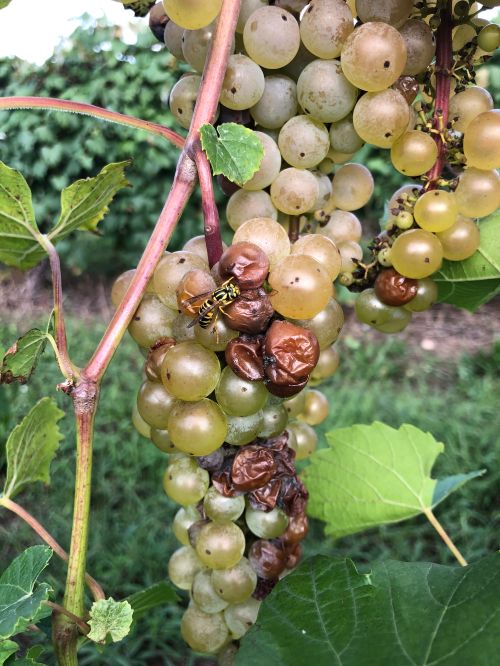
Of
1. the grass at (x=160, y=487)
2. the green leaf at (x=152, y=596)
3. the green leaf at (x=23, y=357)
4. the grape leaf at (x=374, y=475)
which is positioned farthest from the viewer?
the grass at (x=160, y=487)

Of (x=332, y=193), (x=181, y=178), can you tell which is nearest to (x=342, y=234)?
(x=332, y=193)

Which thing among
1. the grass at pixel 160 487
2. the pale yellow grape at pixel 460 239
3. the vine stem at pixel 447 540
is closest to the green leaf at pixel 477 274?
the pale yellow grape at pixel 460 239

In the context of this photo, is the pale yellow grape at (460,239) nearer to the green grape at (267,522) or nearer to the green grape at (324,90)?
the green grape at (324,90)

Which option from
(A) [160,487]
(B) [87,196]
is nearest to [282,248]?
(B) [87,196]

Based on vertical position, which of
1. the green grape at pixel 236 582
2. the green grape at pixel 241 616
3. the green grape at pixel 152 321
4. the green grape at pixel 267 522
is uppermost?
the green grape at pixel 152 321

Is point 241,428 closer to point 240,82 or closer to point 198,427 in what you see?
point 198,427

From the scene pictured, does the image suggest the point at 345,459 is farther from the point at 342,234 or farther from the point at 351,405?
the point at 351,405
